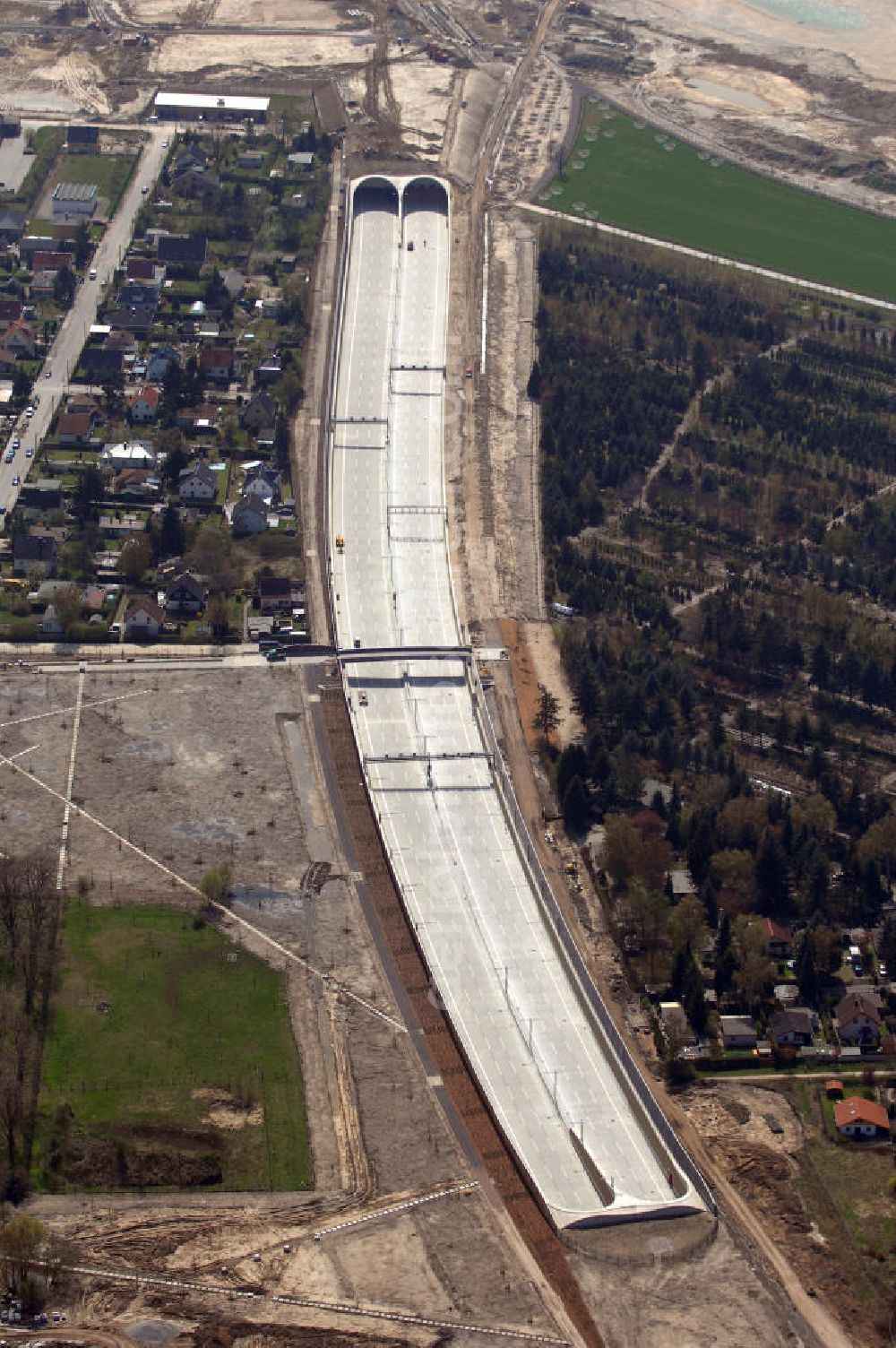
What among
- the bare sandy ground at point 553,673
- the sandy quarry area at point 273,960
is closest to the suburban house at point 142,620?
the sandy quarry area at point 273,960

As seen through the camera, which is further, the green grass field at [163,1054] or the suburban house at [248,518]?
the suburban house at [248,518]

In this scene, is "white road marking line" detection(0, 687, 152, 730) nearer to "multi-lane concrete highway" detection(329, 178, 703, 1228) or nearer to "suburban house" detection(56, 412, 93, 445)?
"multi-lane concrete highway" detection(329, 178, 703, 1228)

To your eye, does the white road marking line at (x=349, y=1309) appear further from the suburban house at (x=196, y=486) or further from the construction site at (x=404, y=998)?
the suburban house at (x=196, y=486)

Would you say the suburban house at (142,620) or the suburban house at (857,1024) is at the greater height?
the suburban house at (142,620)

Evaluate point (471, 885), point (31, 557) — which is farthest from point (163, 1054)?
point (31, 557)

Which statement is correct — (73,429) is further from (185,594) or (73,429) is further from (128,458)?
(185,594)

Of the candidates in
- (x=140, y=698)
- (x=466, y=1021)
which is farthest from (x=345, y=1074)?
(x=140, y=698)

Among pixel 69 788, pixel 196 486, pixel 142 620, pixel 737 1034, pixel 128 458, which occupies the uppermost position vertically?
pixel 128 458
